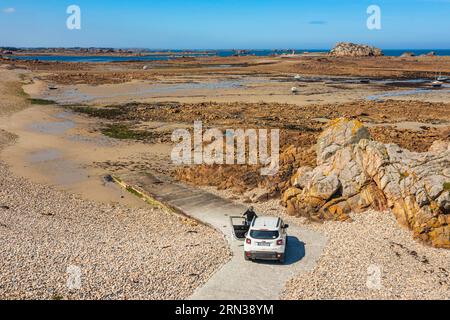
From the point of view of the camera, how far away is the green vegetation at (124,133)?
57.7 meters

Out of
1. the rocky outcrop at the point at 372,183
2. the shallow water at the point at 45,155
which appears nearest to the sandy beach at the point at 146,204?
the shallow water at the point at 45,155

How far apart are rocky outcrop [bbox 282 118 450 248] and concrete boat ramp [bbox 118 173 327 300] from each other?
3.32 metres

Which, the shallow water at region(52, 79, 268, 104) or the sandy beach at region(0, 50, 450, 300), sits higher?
the shallow water at region(52, 79, 268, 104)

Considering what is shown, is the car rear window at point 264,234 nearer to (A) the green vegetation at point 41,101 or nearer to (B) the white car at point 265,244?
(B) the white car at point 265,244

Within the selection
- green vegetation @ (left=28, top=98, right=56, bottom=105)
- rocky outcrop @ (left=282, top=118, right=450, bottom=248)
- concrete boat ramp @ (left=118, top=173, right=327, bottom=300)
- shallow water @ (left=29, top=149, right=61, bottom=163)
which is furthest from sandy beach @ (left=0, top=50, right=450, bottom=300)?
rocky outcrop @ (left=282, top=118, right=450, bottom=248)

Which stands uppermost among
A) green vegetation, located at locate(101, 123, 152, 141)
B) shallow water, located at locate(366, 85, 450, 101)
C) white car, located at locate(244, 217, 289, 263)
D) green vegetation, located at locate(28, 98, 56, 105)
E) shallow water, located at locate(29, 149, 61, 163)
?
shallow water, located at locate(366, 85, 450, 101)

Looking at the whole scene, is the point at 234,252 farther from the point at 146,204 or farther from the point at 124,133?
the point at 124,133

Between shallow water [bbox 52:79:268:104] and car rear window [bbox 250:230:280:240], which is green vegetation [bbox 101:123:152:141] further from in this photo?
car rear window [bbox 250:230:280:240]

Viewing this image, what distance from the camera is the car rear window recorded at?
22.8m

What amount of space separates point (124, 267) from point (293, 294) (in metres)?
8.14

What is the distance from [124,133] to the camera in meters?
59.9

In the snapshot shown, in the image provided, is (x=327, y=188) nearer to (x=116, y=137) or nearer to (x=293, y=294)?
(x=293, y=294)

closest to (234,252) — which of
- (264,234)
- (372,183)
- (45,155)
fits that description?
(264,234)

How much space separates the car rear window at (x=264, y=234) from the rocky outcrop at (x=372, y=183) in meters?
7.30
